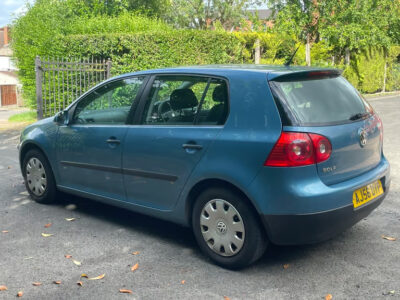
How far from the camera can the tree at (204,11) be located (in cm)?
4419

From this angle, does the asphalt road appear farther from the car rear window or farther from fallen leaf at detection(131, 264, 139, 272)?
the car rear window

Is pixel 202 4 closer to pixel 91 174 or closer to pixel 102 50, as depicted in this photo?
pixel 102 50

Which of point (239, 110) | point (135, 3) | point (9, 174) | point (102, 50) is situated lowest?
point (9, 174)

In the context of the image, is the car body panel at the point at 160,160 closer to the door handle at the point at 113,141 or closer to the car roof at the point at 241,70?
the door handle at the point at 113,141

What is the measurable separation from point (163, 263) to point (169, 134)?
1.11m

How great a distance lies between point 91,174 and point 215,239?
5.71 feet

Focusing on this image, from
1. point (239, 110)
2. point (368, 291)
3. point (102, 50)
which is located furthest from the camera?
point (102, 50)

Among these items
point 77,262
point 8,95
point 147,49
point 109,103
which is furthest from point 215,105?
point 8,95

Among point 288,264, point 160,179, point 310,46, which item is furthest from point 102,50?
point 310,46

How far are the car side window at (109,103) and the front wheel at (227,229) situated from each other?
1349 mm

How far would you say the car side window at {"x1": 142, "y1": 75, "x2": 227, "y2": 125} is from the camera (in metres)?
4.08

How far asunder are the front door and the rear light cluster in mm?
1728

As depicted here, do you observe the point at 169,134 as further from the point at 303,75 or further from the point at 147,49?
the point at 147,49

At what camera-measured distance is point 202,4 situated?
44.4 metres
